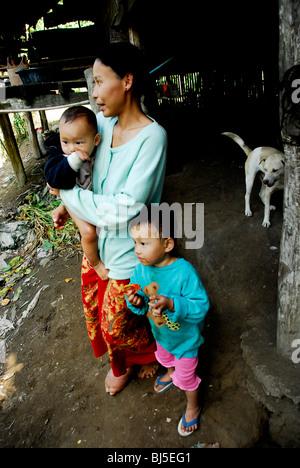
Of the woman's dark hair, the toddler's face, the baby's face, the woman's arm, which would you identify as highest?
the woman's dark hair

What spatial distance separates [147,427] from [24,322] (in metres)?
2.20

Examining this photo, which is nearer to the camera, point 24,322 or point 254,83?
point 24,322

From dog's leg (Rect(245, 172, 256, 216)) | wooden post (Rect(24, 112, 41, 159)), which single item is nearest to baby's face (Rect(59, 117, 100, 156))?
dog's leg (Rect(245, 172, 256, 216))

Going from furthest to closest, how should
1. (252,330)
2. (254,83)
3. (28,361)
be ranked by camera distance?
(254,83), (28,361), (252,330)

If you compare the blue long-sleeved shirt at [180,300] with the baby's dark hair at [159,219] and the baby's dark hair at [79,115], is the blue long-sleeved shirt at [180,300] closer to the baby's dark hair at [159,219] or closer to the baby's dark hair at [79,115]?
the baby's dark hair at [159,219]

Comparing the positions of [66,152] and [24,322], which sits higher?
[66,152]

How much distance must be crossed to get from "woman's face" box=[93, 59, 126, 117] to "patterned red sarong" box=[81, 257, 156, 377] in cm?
100

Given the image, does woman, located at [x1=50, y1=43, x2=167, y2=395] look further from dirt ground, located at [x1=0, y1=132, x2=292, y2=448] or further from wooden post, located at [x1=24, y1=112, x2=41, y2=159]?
wooden post, located at [x1=24, y1=112, x2=41, y2=159]

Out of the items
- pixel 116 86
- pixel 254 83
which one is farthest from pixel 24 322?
pixel 254 83

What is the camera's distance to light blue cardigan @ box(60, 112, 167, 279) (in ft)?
5.29

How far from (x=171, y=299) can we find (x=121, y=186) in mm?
648

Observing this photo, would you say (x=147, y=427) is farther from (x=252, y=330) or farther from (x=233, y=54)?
(x=233, y=54)

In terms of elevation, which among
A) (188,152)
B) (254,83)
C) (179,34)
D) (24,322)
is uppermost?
(179,34)

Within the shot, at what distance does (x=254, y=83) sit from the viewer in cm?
623
